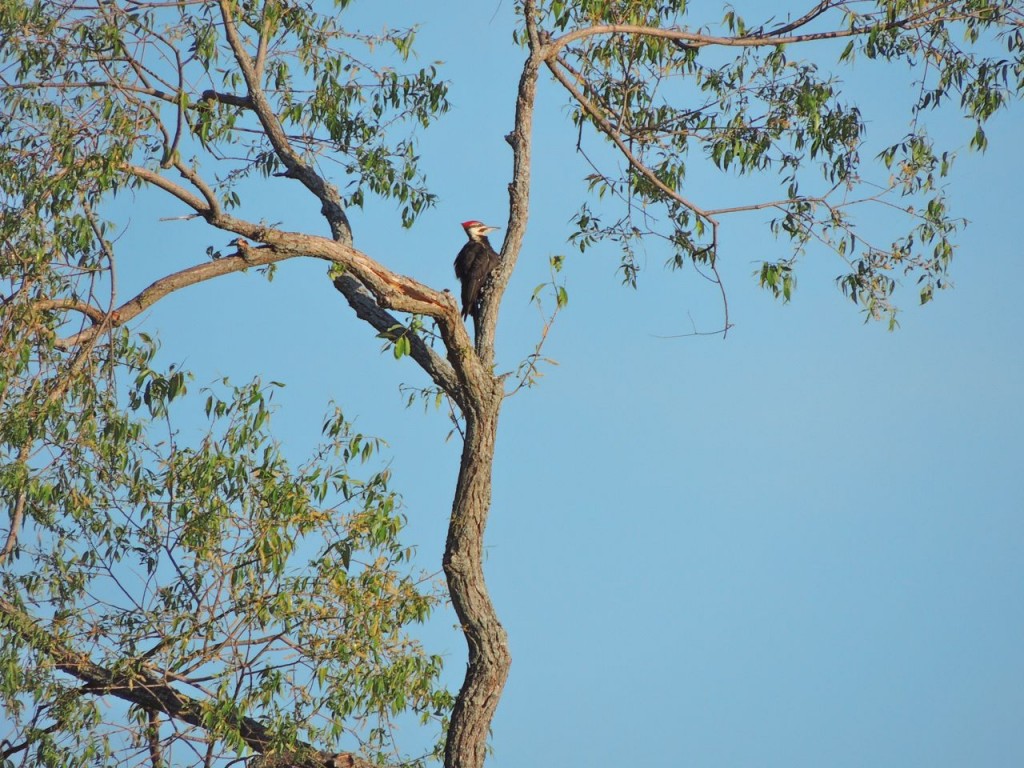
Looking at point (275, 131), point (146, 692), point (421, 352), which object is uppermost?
point (275, 131)

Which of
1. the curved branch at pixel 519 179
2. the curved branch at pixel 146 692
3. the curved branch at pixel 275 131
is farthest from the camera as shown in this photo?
the curved branch at pixel 275 131

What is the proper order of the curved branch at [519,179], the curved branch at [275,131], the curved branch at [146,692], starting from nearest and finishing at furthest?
the curved branch at [146,692], the curved branch at [519,179], the curved branch at [275,131]

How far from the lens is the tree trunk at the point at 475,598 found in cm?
614

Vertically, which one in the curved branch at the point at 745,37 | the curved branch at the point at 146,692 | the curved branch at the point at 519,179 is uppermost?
the curved branch at the point at 745,37

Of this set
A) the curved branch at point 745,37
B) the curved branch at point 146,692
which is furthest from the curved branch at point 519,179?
the curved branch at point 146,692

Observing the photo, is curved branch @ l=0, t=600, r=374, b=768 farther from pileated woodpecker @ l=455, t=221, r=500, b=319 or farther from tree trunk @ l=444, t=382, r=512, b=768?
pileated woodpecker @ l=455, t=221, r=500, b=319

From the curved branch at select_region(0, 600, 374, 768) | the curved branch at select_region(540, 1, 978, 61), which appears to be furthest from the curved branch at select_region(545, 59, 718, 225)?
the curved branch at select_region(0, 600, 374, 768)

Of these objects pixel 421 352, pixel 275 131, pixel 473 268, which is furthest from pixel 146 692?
pixel 275 131

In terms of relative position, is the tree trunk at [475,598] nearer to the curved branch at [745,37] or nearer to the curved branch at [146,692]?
the curved branch at [146,692]

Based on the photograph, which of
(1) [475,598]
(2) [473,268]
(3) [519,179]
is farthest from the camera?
(2) [473,268]

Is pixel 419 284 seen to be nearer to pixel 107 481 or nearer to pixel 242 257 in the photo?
pixel 242 257

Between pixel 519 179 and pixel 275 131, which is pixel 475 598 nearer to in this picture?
pixel 519 179

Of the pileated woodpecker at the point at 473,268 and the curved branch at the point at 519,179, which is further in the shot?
the pileated woodpecker at the point at 473,268

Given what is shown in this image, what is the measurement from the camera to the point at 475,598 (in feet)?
20.2
